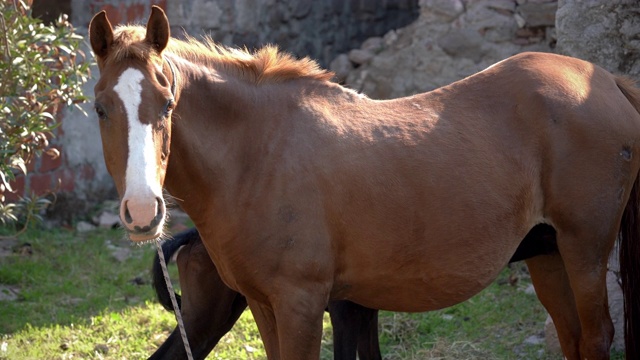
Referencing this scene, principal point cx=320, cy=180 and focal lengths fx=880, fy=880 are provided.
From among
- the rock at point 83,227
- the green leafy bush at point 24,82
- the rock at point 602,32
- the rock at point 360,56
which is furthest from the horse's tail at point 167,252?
the rock at point 360,56

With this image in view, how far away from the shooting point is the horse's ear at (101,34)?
3111mm

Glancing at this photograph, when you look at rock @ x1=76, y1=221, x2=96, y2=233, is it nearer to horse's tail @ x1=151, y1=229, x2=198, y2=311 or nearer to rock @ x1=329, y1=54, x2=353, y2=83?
rock @ x1=329, y1=54, x2=353, y2=83

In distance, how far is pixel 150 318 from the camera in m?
5.74

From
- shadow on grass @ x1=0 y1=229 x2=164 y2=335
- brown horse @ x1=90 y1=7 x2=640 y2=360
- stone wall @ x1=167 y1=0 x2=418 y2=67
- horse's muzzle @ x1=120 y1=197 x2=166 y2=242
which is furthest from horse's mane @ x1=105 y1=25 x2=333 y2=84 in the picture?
stone wall @ x1=167 y1=0 x2=418 y2=67

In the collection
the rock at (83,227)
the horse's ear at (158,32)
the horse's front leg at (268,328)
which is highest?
the horse's ear at (158,32)

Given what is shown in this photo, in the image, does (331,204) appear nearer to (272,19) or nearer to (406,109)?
(406,109)

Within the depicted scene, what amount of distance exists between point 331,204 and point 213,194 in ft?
1.52

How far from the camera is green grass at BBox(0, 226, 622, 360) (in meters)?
5.24

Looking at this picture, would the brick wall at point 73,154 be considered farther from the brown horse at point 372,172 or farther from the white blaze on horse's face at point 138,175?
the white blaze on horse's face at point 138,175

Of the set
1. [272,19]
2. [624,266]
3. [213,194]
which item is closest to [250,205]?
[213,194]

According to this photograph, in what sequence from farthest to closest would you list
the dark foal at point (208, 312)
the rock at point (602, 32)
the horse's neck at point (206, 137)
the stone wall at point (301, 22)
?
1. the stone wall at point (301, 22)
2. the rock at point (602, 32)
3. the dark foal at point (208, 312)
4. the horse's neck at point (206, 137)

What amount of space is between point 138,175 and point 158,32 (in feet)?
1.87

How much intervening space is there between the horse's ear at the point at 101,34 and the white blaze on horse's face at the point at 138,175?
0.18 metres

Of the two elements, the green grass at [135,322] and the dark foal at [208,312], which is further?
the green grass at [135,322]
